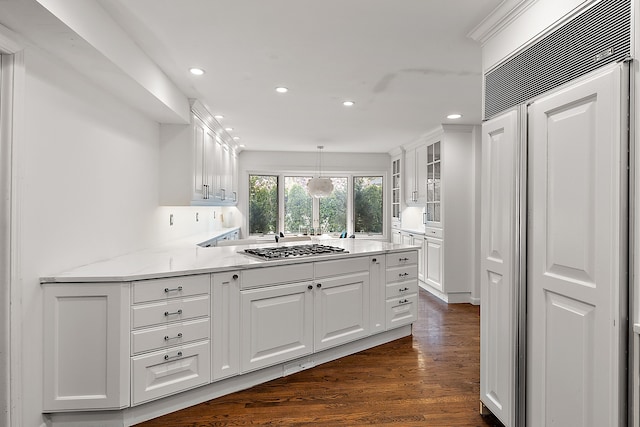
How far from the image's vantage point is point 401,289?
3.41m

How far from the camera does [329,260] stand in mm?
2859

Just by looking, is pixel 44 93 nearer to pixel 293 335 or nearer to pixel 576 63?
pixel 293 335

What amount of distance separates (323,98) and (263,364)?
255 centimetres

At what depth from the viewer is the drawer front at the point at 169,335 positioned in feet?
6.64

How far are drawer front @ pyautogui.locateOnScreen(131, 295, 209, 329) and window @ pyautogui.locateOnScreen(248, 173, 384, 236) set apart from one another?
15.9ft

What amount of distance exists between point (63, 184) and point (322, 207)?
5.45 m

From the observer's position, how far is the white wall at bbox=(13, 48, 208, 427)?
181 centimetres

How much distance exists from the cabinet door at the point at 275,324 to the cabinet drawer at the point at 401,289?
2.95 feet

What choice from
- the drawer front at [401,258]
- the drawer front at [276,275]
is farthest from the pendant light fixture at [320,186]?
the drawer front at [276,275]

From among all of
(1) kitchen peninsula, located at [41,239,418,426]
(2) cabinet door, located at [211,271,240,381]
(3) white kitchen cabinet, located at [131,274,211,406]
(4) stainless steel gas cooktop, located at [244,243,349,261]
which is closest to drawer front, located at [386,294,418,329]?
(1) kitchen peninsula, located at [41,239,418,426]

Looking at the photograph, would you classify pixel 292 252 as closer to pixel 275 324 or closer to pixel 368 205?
pixel 275 324

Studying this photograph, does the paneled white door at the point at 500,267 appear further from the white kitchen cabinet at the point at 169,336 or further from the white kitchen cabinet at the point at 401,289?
the white kitchen cabinet at the point at 169,336

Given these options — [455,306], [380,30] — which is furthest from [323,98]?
[455,306]

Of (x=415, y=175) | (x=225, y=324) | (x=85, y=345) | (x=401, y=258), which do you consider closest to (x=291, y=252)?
(x=225, y=324)
